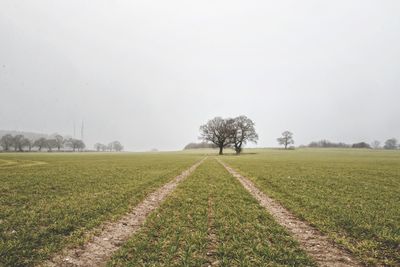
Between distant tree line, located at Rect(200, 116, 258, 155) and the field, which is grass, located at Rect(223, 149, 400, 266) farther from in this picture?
distant tree line, located at Rect(200, 116, 258, 155)

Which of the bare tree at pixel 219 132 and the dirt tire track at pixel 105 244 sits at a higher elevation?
the bare tree at pixel 219 132

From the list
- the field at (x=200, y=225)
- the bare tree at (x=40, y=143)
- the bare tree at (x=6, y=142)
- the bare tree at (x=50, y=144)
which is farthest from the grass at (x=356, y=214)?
the bare tree at (x=50, y=144)

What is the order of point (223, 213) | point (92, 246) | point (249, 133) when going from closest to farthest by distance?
point (92, 246) < point (223, 213) < point (249, 133)

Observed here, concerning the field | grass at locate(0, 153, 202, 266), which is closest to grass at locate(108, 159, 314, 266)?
the field

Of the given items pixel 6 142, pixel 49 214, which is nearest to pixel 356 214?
pixel 49 214

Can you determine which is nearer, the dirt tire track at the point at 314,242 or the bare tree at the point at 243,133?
the dirt tire track at the point at 314,242

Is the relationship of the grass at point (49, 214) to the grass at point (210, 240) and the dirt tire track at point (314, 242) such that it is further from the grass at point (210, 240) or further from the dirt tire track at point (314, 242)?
the dirt tire track at point (314, 242)

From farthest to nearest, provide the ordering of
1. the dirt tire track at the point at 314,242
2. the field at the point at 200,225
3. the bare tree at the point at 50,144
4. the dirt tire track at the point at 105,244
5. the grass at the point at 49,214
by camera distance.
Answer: the bare tree at the point at 50,144, the grass at the point at 49,214, the field at the point at 200,225, the dirt tire track at the point at 314,242, the dirt tire track at the point at 105,244

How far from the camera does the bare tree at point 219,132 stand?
306 feet

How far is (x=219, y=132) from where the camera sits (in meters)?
93.7

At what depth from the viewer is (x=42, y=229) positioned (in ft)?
27.1

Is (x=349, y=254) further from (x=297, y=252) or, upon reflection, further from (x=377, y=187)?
(x=377, y=187)

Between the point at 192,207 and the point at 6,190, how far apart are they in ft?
49.1

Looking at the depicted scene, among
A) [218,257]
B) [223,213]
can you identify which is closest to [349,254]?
[218,257]
